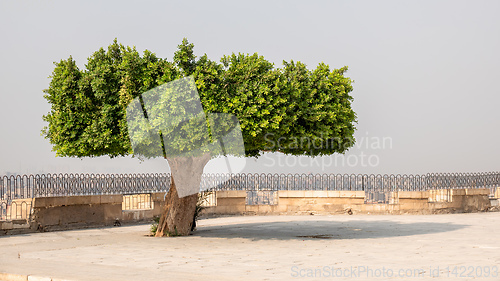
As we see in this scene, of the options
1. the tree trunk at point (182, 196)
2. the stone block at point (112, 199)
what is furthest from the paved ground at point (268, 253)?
the stone block at point (112, 199)

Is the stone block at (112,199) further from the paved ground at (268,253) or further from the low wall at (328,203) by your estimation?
the paved ground at (268,253)

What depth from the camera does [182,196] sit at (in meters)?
15.5

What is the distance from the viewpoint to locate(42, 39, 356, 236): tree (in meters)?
13.0

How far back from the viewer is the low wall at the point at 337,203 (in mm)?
24406

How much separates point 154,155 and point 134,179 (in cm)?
857

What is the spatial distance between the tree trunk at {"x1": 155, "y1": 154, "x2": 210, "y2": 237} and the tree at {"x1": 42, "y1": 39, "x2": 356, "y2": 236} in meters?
0.04

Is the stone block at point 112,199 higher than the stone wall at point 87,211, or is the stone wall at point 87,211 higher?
the stone block at point 112,199

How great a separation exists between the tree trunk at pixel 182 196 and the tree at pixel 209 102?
4cm

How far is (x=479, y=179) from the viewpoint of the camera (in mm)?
26141

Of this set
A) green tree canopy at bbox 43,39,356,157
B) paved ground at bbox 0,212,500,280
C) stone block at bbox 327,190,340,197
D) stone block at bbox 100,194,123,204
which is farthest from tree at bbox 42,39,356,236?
stone block at bbox 327,190,340,197

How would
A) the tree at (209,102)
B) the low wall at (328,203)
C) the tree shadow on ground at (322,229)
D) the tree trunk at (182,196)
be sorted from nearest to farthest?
1. the tree at (209,102)
2. the tree trunk at (182,196)
3. the tree shadow on ground at (322,229)
4. the low wall at (328,203)

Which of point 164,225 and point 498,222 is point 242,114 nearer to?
point 164,225

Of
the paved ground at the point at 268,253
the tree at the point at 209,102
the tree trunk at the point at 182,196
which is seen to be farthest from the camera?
the tree trunk at the point at 182,196

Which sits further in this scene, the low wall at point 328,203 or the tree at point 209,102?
the low wall at point 328,203
